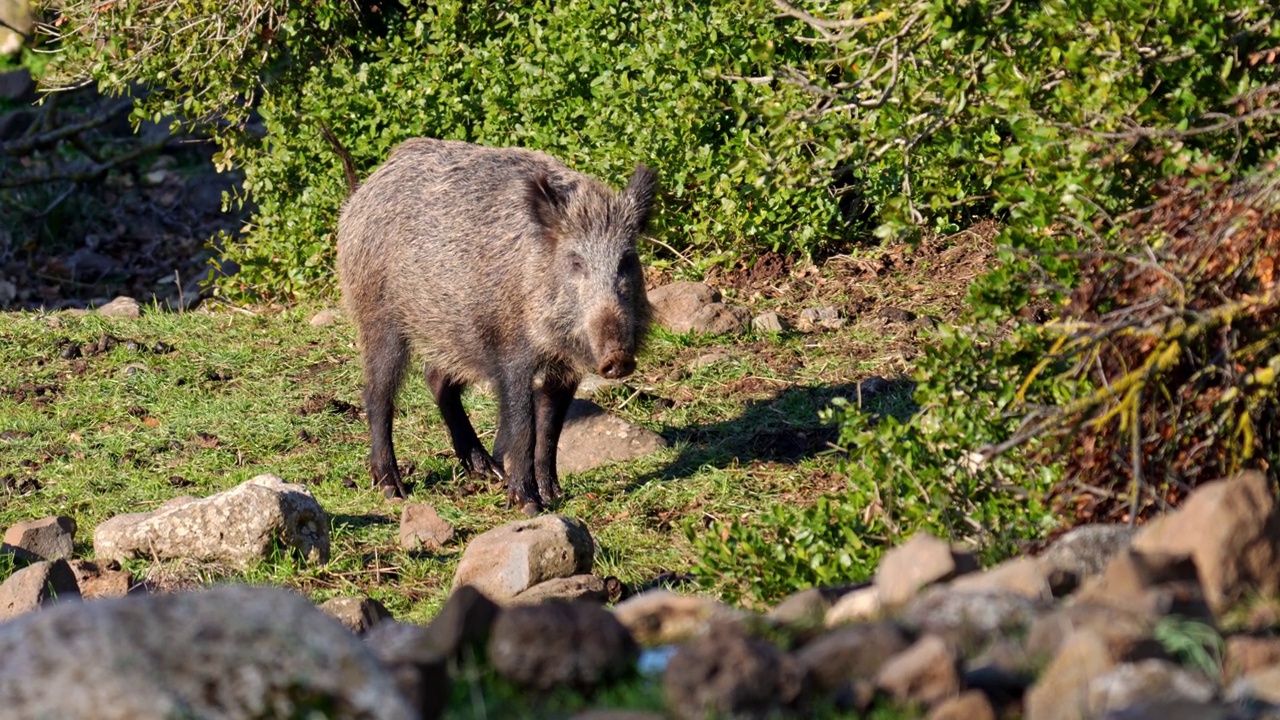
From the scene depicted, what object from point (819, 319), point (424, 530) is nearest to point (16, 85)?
point (819, 319)

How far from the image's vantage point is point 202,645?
2621 mm

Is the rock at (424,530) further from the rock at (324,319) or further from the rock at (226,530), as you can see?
the rock at (324,319)

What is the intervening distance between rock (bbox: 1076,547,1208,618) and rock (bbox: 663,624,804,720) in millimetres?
670

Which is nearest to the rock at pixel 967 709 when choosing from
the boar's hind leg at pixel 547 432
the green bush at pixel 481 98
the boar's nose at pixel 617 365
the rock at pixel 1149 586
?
the rock at pixel 1149 586

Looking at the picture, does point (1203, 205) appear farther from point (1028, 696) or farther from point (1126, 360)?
point (1028, 696)

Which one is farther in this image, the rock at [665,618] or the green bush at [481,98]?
the green bush at [481,98]

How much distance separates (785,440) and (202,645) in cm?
474

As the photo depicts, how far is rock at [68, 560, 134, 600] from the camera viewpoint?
566 cm

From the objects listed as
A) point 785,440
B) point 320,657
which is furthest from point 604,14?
point 320,657

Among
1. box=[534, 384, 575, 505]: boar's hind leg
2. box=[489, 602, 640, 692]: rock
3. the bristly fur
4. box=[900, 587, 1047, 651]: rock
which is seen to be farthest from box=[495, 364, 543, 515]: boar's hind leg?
box=[900, 587, 1047, 651]: rock

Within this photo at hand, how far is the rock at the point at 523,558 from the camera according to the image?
5.50 meters

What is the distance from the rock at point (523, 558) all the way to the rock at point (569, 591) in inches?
2.7

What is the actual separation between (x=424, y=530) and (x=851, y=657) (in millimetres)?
3591

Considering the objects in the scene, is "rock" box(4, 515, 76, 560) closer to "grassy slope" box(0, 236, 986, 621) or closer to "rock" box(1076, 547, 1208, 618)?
"grassy slope" box(0, 236, 986, 621)
